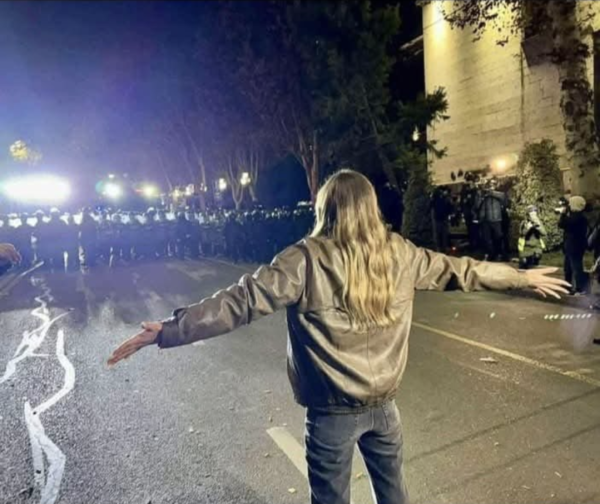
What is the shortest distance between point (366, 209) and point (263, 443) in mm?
2841

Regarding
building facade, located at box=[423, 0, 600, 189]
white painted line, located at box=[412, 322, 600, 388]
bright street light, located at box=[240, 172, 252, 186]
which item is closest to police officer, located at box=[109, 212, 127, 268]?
building facade, located at box=[423, 0, 600, 189]

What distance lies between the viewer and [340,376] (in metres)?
2.40

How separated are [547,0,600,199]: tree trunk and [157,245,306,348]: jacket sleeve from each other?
12970mm

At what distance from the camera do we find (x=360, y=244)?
2.38 metres

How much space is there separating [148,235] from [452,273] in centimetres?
2043

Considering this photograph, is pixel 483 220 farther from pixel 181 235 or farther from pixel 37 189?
pixel 37 189

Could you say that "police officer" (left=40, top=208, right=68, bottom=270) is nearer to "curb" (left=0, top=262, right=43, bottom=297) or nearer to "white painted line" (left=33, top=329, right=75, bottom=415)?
"curb" (left=0, top=262, right=43, bottom=297)

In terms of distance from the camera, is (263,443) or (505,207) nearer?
(263,443)

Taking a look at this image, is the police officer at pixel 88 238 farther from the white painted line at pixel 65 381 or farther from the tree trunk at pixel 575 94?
the tree trunk at pixel 575 94

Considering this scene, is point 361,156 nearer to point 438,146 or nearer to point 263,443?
point 438,146

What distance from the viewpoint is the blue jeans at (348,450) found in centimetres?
245

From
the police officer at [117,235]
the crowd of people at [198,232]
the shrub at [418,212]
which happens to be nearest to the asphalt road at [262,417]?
the crowd of people at [198,232]

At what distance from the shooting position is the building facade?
20031 millimetres

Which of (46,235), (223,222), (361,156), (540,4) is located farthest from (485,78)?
(46,235)
